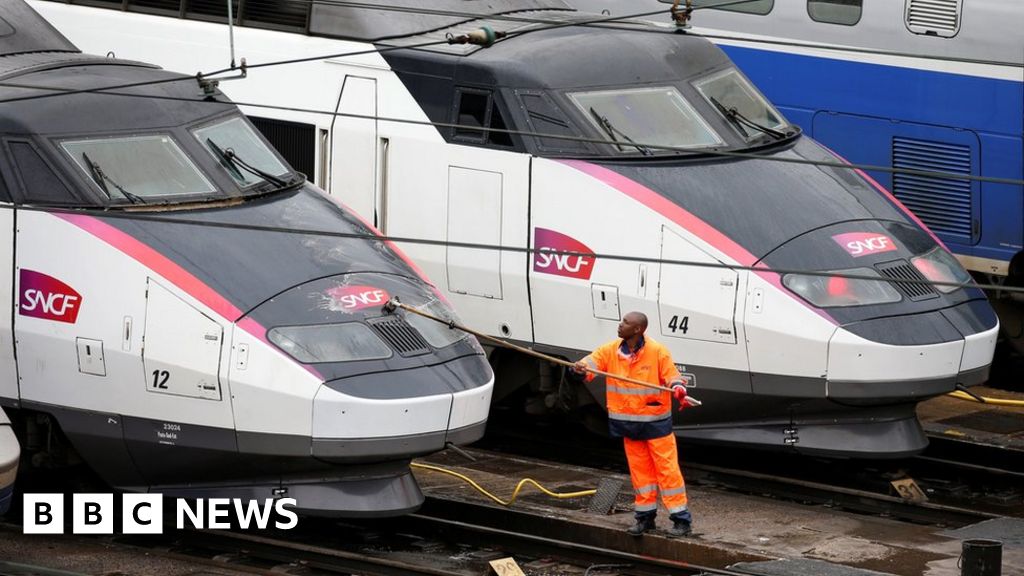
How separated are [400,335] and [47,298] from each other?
2248mm

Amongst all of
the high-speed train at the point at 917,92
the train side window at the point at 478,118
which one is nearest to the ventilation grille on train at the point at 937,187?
the high-speed train at the point at 917,92

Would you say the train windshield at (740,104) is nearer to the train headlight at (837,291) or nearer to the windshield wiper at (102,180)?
the train headlight at (837,291)

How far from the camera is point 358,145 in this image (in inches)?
580

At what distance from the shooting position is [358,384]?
11.5 m

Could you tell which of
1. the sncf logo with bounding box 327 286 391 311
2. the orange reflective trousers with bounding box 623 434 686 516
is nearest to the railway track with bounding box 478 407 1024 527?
the orange reflective trousers with bounding box 623 434 686 516

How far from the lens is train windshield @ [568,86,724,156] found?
553 inches

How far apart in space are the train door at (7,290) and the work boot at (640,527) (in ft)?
13.5

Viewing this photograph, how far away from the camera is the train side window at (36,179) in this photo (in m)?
12.0

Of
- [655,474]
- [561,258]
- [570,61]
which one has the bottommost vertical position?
[655,474]

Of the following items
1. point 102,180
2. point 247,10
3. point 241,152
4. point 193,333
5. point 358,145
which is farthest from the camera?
point 247,10

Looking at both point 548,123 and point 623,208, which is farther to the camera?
point 548,123

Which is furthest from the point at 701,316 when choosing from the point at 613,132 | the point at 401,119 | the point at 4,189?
the point at 4,189

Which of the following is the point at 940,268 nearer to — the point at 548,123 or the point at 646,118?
the point at 646,118

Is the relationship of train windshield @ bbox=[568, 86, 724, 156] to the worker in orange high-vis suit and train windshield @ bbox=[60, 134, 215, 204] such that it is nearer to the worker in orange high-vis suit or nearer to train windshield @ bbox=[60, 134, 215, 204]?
the worker in orange high-vis suit
